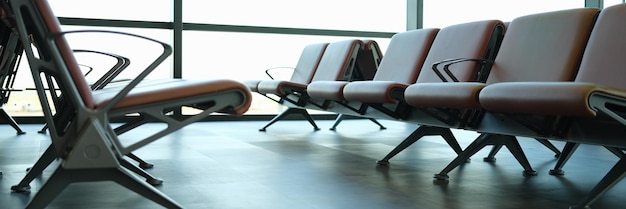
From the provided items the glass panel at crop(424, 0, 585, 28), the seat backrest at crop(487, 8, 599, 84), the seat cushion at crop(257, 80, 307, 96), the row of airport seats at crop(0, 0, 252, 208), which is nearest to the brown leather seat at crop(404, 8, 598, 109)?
the seat backrest at crop(487, 8, 599, 84)

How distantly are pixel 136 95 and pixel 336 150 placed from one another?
2.39m

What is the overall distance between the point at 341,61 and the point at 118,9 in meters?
2.77

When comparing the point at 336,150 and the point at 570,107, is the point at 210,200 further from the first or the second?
the point at 336,150

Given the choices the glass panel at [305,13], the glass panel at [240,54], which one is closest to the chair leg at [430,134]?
the glass panel at [240,54]

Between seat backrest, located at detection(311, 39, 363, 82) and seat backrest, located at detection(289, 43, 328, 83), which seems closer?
seat backrest, located at detection(311, 39, 363, 82)

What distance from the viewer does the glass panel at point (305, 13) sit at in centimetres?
671

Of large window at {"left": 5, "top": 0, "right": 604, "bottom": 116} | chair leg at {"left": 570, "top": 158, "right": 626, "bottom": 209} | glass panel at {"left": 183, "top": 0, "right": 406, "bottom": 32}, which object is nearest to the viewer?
chair leg at {"left": 570, "top": 158, "right": 626, "bottom": 209}

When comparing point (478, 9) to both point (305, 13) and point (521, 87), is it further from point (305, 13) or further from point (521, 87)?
point (521, 87)

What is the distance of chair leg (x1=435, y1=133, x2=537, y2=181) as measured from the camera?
108 inches

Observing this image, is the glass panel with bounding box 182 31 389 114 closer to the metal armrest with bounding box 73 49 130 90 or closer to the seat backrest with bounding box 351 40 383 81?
the seat backrest with bounding box 351 40 383 81

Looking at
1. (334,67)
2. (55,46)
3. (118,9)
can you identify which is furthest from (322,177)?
(118,9)

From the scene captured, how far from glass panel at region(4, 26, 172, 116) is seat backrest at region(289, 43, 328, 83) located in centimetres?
155

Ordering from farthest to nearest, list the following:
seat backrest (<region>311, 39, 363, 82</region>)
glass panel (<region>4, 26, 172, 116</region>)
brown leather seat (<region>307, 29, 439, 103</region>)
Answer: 1. glass panel (<region>4, 26, 172, 116</region>)
2. seat backrest (<region>311, 39, 363, 82</region>)
3. brown leather seat (<region>307, 29, 439, 103</region>)

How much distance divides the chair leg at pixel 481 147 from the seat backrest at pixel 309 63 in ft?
8.83
